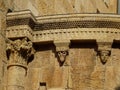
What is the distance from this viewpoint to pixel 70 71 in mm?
11391

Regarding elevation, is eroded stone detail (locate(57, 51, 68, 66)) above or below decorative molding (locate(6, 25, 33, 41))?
below

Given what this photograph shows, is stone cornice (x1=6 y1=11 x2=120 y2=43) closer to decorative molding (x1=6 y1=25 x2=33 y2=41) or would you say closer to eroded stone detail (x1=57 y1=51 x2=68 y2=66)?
decorative molding (x1=6 y1=25 x2=33 y2=41)

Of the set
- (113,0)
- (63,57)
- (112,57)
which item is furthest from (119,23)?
(113,0)

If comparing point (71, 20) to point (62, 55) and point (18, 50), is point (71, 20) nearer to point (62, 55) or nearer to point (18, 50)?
point (62, 55)

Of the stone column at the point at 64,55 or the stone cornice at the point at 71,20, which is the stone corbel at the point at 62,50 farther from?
the stone cornice at the point at 71,20

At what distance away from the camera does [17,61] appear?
441 inches

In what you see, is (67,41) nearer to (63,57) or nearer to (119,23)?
(63,57)

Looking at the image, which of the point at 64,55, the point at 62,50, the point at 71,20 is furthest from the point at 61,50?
the point at 71,20

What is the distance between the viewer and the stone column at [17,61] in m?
11.1

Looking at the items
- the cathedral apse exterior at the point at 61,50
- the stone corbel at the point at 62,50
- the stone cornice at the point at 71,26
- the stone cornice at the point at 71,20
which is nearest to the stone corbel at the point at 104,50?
the cathedral apse exterior at the point at 61,50

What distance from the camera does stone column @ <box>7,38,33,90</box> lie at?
11.1 meters

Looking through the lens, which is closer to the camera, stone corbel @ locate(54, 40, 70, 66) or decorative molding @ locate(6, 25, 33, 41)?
decorative molding @ locate(6, 25, 33, 41)

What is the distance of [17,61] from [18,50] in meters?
0.25

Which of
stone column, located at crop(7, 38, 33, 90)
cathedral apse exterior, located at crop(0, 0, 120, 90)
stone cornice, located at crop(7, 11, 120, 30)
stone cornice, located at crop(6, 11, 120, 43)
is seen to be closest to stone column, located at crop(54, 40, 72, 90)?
cathedral apse exterior, located at crop(0, 0, 120, 90)
